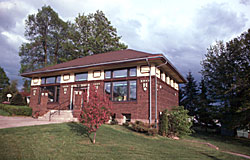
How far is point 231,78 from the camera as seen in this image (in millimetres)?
18203

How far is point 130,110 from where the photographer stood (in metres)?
13.4

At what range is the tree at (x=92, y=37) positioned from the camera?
2877cm

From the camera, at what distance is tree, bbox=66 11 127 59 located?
28766 millimetres

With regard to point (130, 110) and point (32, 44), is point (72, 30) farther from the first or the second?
point (130, 110)

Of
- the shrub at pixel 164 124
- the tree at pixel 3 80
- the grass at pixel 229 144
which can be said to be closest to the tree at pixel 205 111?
the grass at pixel 229 144

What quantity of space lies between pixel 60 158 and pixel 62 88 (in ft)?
39.1

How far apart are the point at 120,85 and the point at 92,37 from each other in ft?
53.6

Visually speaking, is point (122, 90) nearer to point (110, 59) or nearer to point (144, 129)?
point (110, 59)

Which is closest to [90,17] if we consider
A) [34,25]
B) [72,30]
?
[72,30]

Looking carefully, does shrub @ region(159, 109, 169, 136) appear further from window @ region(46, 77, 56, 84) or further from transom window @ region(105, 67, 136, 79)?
window @ region(46, 77, 56, 84)

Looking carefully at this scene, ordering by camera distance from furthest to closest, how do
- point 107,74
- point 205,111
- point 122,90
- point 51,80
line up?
point 205,111, point 51,80, point 107,74, point 122,90

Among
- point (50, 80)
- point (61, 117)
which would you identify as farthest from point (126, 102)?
point (50, 80)

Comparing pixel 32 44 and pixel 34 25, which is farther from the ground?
pixel 34 25

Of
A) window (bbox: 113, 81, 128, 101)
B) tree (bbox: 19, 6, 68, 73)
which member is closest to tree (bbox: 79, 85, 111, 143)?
window (bbox: 113, 81, 128, 101)
